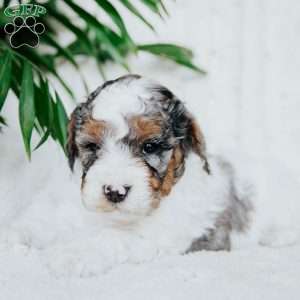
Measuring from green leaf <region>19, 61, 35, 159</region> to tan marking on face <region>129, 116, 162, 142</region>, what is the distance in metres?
0.61

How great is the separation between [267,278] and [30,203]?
107cm

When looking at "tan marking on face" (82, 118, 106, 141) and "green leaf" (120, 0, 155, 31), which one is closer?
"tan marking on face" (82, 118, 106, 141)

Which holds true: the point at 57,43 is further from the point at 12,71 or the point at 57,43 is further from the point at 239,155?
the point at 239,155

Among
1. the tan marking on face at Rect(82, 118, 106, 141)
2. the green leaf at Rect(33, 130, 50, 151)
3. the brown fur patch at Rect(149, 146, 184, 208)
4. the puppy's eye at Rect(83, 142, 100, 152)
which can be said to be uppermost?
the tan marking on face at Rect(82, 118, 106, 141)

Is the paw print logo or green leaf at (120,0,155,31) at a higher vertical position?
green leaf at (120,0,155,31)

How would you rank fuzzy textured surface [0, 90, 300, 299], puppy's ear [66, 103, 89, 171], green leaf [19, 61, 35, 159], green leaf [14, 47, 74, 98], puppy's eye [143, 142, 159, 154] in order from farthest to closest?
green leaf [14, 47, 74, 98]
green leaf [19, 61, 35, 159]
puppy's ear [66, 103, 89, 171]
puppy's eye [143, 142, 159, 154]
fuzzy textured surface [0, 90, 300, 299]

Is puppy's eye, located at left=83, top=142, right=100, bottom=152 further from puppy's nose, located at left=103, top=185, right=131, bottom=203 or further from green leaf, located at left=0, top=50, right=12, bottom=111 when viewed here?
green leaf, located at left=0, top=50, right=12, bottom=111

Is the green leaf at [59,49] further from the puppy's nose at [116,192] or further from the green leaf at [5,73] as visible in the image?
the puppy's nose at [116,192]

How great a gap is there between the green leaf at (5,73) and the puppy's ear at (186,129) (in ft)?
2.54

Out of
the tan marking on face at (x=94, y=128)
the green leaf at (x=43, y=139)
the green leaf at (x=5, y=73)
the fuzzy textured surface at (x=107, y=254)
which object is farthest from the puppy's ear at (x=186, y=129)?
the green leaf at (x=5, y=73)

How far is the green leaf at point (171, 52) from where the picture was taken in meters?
3.14

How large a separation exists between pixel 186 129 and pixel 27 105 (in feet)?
2.42

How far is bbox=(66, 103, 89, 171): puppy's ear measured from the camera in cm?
263

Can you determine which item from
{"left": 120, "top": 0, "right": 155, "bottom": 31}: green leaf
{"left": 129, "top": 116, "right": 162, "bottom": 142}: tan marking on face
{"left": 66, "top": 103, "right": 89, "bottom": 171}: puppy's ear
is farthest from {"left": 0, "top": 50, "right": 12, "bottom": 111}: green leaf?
{"left": 129, "top": 116, "right": 162, "bottom": 142}: tan marking on face
